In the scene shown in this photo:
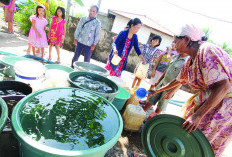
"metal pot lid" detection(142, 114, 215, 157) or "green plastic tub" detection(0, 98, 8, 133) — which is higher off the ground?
"green plastic tub" detection(0, 98, 8, 133)

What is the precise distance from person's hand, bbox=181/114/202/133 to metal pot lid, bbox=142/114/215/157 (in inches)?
3.3

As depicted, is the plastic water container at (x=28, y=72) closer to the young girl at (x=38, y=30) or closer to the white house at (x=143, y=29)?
the young girl at (x=38, y=30)

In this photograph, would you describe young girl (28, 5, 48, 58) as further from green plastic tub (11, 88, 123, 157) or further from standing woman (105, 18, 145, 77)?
green plastic tub (11, 88, 123, 157)

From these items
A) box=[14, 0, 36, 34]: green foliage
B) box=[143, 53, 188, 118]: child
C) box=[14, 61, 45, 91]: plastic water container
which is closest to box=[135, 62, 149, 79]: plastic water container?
box=[143, 53, 188, 118]: child

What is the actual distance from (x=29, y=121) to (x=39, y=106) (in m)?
0.19

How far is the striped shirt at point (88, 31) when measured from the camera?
12.8ft

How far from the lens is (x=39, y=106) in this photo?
1183mm

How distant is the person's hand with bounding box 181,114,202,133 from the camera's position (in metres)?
1.35

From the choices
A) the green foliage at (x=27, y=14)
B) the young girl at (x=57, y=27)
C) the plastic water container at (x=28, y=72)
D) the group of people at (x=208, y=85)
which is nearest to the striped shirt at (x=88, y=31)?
the young girl at (x=57, y=27)

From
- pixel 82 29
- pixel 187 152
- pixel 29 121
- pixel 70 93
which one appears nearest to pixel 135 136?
pixel 187 152

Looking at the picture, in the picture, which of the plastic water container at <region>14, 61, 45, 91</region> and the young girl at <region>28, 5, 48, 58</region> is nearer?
the plastic water container at <region>14, 61, 45, 91</region>

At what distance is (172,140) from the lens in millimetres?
1601

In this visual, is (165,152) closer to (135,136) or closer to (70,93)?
(135,136)

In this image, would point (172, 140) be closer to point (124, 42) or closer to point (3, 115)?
point (3, 115)
